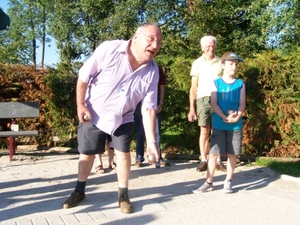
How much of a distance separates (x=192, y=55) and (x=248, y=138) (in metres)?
6.55

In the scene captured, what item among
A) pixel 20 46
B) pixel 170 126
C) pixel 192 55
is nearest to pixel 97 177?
pixel 170 126

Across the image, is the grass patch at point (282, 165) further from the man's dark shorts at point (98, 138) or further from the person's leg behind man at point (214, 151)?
the man's dark shorts at point (98, 138)

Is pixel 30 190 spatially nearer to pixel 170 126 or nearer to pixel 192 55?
pixel 170 126

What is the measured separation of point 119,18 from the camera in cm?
1944

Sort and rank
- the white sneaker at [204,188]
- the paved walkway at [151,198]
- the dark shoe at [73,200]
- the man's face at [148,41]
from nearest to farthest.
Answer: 1. the man's face at [148,41]
2. the paved walkway at [151,198]
3. the dark shoe at [73,200]
4. the white sneaker at [204,188]

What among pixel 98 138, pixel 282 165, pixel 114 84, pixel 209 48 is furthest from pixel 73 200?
pixel 282 165

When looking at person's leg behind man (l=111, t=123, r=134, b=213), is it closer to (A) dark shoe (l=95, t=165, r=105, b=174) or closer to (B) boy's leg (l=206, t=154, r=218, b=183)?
(B) boy's leg (l=206, t=154, r=218, b=183)

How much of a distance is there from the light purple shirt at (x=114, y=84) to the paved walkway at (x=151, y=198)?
2.82ft

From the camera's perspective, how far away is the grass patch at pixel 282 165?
5613 millimetres

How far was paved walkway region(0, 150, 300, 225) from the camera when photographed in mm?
3480

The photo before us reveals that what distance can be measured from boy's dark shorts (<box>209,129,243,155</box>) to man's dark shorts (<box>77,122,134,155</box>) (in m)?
1.18

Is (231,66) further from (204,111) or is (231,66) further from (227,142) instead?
(204,111)

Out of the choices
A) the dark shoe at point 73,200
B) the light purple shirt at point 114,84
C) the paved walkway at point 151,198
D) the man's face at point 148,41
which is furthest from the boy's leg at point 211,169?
the man's face at point 148,41

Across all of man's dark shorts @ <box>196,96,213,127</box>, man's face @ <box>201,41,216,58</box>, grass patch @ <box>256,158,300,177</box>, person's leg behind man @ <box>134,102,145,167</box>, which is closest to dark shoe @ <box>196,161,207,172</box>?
man's dark shorts @ <box>196,96,213,127</box>
